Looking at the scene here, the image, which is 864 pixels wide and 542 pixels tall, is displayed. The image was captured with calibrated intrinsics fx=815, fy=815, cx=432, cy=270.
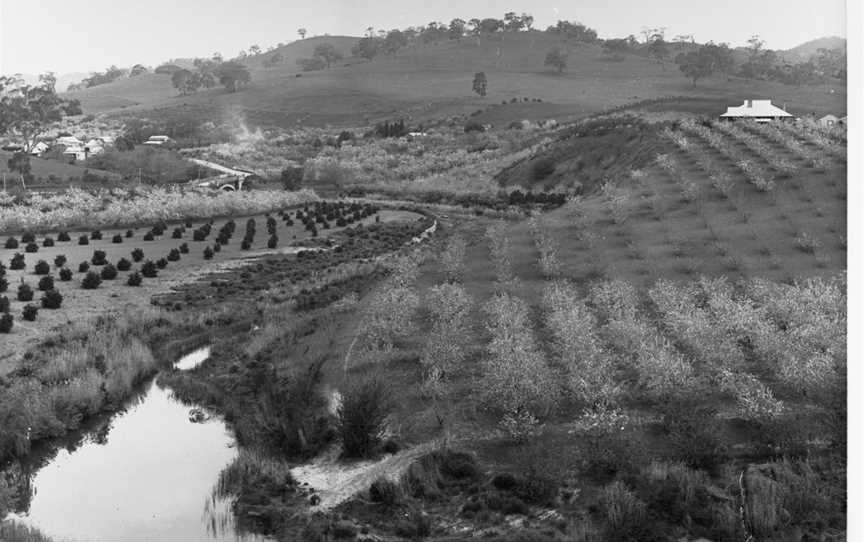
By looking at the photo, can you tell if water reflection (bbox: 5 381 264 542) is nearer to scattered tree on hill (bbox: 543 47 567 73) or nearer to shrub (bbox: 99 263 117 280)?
shrub (bbox: 99 263 117 280)

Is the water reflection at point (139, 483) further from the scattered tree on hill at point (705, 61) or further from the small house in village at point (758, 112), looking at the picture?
the scattered tree on hill at point (705, 61)

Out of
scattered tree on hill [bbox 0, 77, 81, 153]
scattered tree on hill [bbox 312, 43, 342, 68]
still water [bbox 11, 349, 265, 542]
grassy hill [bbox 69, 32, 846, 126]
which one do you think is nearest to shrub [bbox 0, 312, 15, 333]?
still water [bbox 11, 349, 265, 542]

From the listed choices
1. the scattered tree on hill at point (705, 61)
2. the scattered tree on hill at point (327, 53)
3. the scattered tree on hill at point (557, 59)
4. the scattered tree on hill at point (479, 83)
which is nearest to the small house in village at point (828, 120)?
the scattered tree on hill at point (705, 61)

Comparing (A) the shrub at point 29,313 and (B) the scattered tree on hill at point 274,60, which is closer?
(A) the shrub at point 29,313

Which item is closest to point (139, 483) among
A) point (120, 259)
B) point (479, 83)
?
point (120, 259)

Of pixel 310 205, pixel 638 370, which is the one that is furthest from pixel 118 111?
pixel 638 370

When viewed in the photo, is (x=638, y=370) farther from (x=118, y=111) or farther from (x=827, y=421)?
(x=118, y=111)
